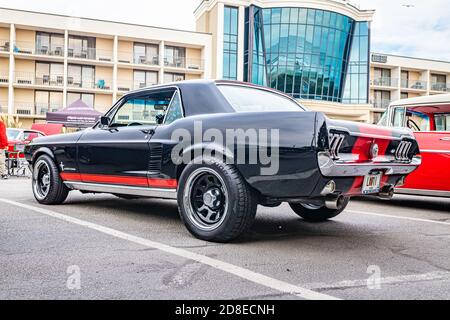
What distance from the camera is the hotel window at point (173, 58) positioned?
43250 millimetres

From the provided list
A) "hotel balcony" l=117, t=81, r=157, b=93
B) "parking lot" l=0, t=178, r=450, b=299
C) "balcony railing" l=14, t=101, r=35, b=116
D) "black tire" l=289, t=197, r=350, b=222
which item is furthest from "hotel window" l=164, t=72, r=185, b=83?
"black tire" l=289, t=197, r=350, b=222

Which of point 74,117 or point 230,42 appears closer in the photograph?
point 74,117

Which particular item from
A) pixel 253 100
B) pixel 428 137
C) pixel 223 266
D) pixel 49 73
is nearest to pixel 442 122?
pixel 428 137

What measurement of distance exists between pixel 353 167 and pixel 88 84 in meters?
40.7

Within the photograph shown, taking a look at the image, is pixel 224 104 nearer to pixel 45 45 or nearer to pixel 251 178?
pixel 251 178

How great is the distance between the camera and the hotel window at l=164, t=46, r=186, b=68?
43.2 metres

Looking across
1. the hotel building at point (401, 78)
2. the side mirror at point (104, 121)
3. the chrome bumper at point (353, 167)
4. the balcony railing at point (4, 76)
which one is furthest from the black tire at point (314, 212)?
the hotel building at point (401, 78)

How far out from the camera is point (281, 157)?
354cm

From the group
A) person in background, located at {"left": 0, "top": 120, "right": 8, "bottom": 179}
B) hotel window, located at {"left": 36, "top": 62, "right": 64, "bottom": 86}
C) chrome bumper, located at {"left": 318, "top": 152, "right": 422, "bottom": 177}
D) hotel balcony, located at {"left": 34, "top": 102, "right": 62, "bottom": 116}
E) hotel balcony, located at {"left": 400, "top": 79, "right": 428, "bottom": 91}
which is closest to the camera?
chrome bumper, located at {"left": 318, "top": 152, "right": 422, "bottom": 177}

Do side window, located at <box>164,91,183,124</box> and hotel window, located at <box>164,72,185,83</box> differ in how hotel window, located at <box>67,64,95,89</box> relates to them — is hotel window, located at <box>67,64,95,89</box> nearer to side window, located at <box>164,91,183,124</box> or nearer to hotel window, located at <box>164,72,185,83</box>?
hotel window, located at <box>164,72,185,83</box>

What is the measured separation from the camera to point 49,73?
40312mm

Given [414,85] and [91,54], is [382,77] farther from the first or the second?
[91,54]

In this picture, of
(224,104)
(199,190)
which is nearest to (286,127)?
(224,104)

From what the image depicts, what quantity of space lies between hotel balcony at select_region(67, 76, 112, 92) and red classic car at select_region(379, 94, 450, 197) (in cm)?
3699
